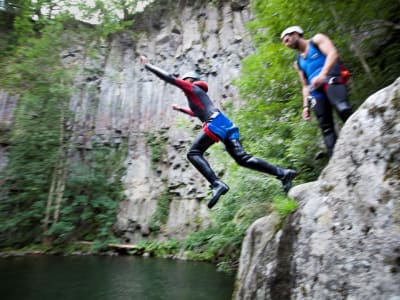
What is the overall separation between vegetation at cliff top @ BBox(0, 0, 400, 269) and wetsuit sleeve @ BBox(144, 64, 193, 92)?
221 cm

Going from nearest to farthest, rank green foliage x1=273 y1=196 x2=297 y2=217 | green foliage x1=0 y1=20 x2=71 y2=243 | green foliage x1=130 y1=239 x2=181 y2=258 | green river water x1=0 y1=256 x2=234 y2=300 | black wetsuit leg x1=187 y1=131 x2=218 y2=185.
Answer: green foliage x1=273 y1=196 x2=297 y2=217 → black wetsuit leg x1=187 y1=131 x2=218 y2=185 → green river water x1=0 y1=256 x2=234 y2=300 → green foliage x1=130 y1=239 x2=181 y2=258 → green foliage x1=0 y1=20 x2=71 y2=243

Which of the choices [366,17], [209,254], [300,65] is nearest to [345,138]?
[300,65]

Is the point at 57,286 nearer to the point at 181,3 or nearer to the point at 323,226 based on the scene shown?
the point at 323,226

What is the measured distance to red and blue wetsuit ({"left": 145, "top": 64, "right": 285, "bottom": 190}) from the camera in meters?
3.10

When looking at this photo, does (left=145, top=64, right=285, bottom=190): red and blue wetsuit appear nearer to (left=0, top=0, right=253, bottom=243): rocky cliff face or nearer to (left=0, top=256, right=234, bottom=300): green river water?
(left=0, top=256, right=234, bottom=300): green river water

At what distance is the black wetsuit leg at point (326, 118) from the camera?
2.86 meters

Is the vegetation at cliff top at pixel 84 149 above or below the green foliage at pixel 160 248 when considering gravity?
above

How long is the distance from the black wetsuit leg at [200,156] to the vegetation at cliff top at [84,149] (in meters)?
2.26

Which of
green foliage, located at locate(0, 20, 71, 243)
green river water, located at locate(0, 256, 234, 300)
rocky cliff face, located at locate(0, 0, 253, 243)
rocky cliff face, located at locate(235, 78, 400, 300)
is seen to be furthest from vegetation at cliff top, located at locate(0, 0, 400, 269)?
rocky cliff face, located at locate(235, 78, 400, 300)

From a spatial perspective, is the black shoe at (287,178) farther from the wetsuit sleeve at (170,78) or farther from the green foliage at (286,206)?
the wetsuit sleeve at (170,78)

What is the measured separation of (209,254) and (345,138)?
384 inches

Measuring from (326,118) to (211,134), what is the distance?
3.68ft

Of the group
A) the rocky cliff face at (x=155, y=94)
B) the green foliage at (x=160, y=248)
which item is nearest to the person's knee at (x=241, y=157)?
the green foliage at (x=160, y=248)

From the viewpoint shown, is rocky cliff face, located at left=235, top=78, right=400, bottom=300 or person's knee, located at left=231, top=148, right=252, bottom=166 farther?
person's knee, located at left=231, top=148, right=252, bottom=166
